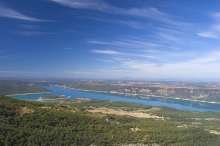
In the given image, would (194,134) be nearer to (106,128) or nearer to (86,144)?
(106,128)

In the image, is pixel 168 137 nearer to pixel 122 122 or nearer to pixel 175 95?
pixel 122 122

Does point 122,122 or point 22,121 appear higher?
point 22,121

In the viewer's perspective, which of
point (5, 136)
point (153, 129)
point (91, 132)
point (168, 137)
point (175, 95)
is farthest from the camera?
point (175, 95)

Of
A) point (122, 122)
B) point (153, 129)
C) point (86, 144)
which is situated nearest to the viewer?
point (86, 144)

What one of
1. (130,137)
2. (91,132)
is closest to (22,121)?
(91,132)

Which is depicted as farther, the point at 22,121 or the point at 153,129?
the point at 153,129

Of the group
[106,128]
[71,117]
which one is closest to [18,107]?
[71,117]

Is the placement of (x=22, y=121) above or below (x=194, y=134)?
above

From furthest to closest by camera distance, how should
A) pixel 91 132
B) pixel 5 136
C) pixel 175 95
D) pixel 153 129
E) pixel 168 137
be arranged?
1. pixel 175 95
2. pixel 153 129
3. pixel 168 137
4. pixel 91 132
5. pixel 5 136

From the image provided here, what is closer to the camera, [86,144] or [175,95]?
[86,144]
